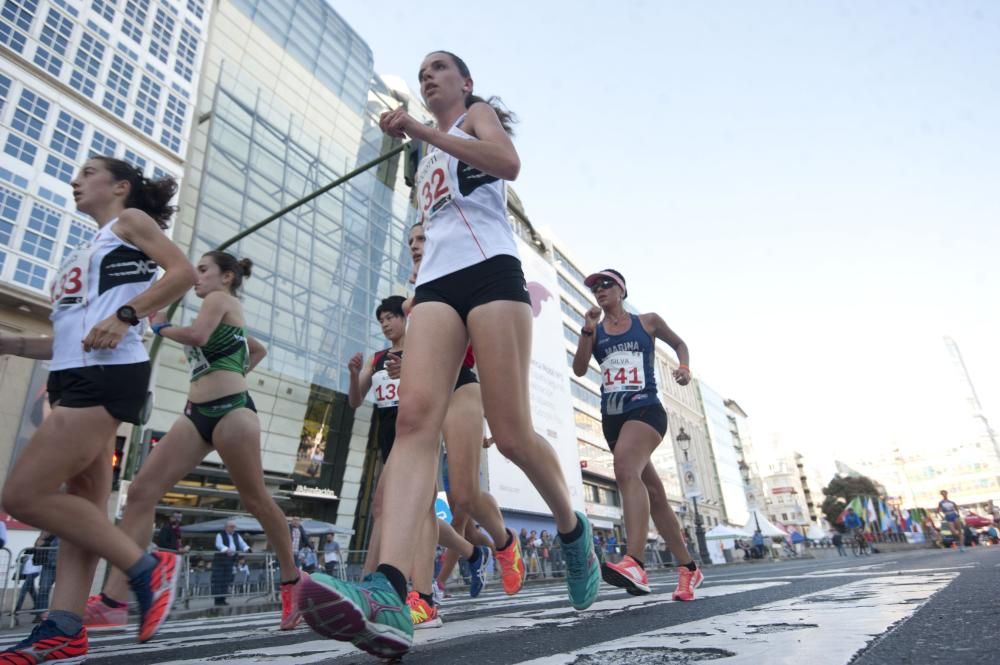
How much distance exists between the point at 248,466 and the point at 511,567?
162 cm

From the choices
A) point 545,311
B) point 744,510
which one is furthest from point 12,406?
point 744,510

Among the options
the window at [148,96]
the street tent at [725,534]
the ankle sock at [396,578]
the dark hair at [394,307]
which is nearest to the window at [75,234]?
the window at [148,96]

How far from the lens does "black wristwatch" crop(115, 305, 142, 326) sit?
231 centimetres

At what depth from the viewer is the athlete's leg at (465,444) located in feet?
11.3

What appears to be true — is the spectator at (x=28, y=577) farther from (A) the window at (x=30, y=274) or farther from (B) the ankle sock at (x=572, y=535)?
(A) the window at (x=30, y=274)

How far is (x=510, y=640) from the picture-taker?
1.97 metres

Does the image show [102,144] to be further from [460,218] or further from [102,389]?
[460,218]

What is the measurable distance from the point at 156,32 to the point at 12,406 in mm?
14283

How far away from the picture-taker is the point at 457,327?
2152mm

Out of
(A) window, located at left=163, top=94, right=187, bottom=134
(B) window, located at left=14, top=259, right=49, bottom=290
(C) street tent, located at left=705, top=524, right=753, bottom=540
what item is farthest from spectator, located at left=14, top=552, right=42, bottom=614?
(C) street tent, located at left=705, top=524, right=753, bottom=540

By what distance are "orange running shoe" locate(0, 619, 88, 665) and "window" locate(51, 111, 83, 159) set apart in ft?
69.3

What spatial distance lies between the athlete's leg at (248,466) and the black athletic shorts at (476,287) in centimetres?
171

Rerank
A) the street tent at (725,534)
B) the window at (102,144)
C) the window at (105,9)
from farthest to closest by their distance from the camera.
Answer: the street tent at (725,534)
the window at (105,9)
the window at (102,144)

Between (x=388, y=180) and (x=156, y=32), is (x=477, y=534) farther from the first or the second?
(x=388, y=180)
